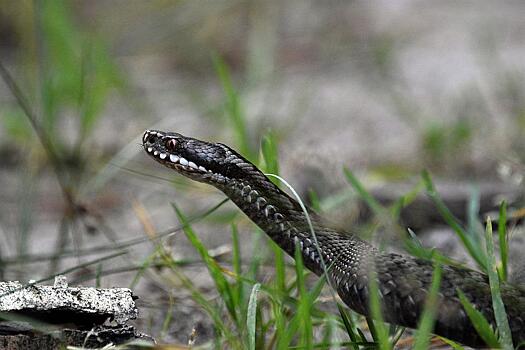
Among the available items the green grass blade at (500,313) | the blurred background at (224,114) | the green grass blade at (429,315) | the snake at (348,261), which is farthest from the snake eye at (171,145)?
the green grass blade at (500,313)

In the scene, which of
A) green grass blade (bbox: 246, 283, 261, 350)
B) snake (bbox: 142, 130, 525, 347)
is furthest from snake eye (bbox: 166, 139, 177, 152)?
green grass blade (bbox: 246, 283, 261, 350)

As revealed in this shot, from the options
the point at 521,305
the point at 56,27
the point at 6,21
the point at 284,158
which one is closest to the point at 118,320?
the point at 521,305

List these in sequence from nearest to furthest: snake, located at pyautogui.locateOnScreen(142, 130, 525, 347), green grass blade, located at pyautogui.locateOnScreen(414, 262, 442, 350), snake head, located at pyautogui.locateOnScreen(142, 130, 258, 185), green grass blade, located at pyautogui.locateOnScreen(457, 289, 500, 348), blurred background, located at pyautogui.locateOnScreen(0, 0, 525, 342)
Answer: green grass blade, located at pyautogui.locateOnScreen(414, 262, 442, 350) → green grass blade, located at pyautogui.locateOnScreen(457, 289, 500, 348) → snake, located at pyautogui.locateOnScreen(142, 130, 525, 347) → snake head, located at pyautogui.locateOnScreen(142, 130, 258, 185) → blurred background, located at pyautogui.locateOnScreen(0, 0, 525, 342)

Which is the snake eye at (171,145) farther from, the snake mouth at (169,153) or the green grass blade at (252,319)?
the green grass blade at (252,319)

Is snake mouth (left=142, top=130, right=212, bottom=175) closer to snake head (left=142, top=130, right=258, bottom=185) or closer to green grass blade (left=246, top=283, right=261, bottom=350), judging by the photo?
snake head (left=142, top=130, right=258, bottom=185)

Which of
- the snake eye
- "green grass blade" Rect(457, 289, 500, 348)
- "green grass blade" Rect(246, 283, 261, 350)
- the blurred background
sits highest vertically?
the blurred background

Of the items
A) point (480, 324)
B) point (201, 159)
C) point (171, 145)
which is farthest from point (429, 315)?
point (171, 145)

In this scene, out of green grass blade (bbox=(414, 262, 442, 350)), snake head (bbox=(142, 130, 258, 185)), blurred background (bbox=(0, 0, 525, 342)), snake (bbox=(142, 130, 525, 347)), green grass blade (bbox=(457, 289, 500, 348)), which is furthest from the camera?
blurred background (bbox=(0, 0, 525, 342))
